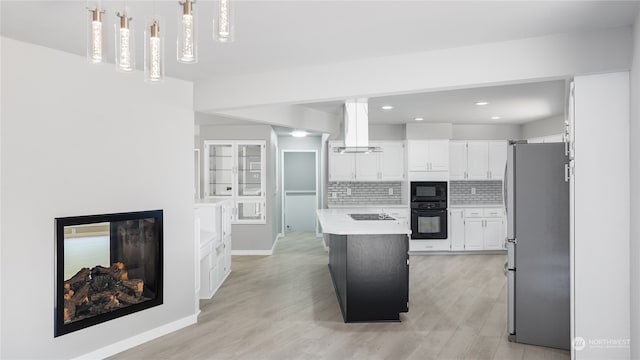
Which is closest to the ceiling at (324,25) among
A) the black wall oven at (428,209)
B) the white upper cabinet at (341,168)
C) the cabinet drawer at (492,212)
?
the white upper cabinet at (341,168)

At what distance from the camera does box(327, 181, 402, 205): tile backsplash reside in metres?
8.48

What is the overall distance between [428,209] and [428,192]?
31 centimetres

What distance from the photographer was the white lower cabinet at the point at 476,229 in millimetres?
8062

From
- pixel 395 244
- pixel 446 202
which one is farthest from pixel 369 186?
pixel 395 244

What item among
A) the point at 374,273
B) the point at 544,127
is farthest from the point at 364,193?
the point at 374,273

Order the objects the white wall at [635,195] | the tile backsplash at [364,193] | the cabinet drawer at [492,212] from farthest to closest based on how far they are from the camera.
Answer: the tile backsplash at [364,193], the cabinet drawer at [492,212], the white wall at [635,195]

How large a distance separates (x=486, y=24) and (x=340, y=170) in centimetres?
546

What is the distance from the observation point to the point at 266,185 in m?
7.97

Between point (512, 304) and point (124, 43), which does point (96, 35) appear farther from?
point (512, 304)

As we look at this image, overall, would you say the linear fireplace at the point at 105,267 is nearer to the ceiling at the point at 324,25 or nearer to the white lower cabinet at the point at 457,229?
the ceiling at the point at 324,25

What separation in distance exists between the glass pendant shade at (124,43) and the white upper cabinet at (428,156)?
6.68m

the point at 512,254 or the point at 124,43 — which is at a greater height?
the point at 124,43

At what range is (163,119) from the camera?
409 centimetres

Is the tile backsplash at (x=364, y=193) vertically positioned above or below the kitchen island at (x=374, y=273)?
above
